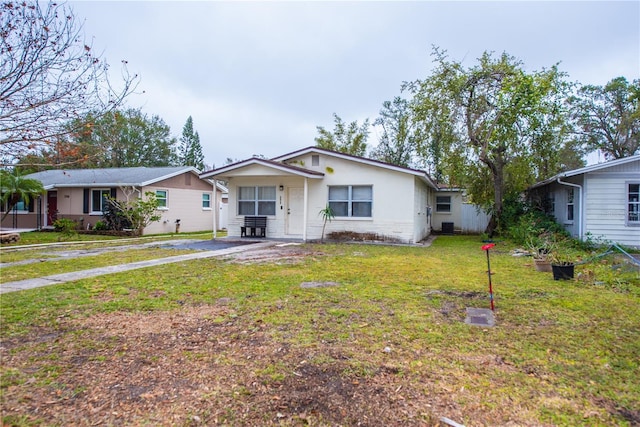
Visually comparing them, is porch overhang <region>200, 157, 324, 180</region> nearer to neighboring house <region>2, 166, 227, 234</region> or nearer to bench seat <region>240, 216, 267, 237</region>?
bench seat <region>240, 216, 267, 237</region>

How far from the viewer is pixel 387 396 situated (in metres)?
2.87

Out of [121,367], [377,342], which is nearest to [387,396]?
[377,342]

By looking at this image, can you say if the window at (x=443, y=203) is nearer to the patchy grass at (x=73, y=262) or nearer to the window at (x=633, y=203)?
the window at (x=633, y=203)

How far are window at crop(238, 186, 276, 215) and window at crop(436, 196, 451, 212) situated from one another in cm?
1107

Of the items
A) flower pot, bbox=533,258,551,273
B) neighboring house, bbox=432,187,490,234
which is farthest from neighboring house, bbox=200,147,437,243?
neighboring house, bbox=432,187,490,234

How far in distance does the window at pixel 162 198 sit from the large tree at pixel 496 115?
42.3 feet

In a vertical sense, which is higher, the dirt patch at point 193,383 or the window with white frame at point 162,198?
the window with white frame at point 162,198

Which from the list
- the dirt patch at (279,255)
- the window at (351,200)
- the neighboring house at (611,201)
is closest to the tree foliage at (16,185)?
the dirt patch at (279,255)

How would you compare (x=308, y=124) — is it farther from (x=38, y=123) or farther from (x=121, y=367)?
(x=121, y=367)

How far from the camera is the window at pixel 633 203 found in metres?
12.4

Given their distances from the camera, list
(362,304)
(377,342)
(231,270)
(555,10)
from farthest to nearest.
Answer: (555,10), (231,270), (362,304), (377,342)

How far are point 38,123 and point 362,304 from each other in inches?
250

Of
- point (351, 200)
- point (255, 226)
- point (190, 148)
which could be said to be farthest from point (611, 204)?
point (190, 148)

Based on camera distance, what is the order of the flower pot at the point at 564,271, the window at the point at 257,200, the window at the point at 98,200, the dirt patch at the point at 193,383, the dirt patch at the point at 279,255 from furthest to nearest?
the window at the point at 98,200
the window at the point at 257,200
the dirt patch at the point at 279,255
the flower pot at the point at 564,271
the dirt patch at the point at 193,383
